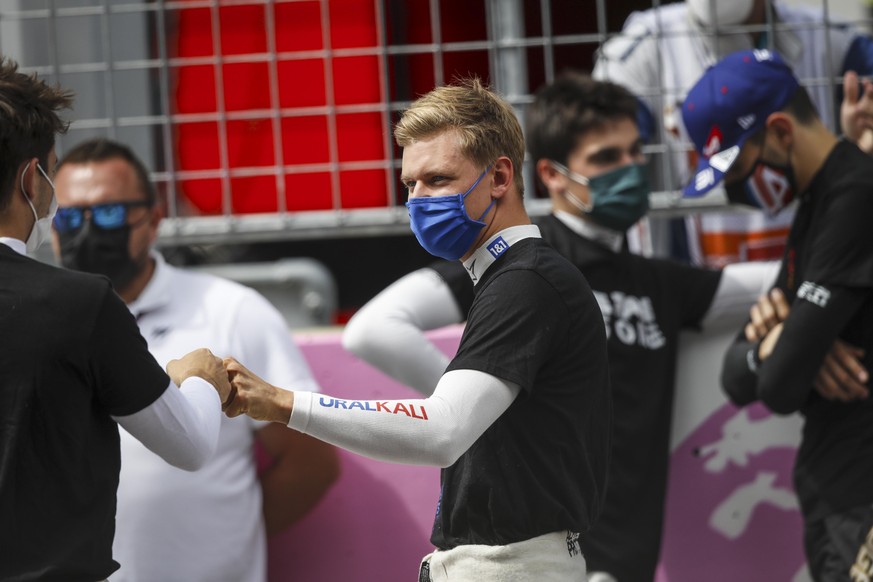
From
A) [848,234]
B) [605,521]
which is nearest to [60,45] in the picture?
[605,521]

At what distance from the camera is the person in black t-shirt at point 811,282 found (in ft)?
11.4

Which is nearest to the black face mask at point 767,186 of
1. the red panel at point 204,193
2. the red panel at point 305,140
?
the red panel at point 305,140

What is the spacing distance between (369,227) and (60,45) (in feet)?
8.14

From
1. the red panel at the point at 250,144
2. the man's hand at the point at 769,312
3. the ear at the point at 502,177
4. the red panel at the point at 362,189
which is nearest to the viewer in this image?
the ear at the point at 502,177

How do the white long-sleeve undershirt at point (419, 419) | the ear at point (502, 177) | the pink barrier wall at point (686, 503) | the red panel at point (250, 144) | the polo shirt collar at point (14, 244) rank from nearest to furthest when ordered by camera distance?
the white long-sleeve undershirt at point (419, 419) → the polo shirt collar at point (14, 244) → the ear at point (502, 177) → the pink barrier wall at point (686, 503) → the red panel at point (250, 144)

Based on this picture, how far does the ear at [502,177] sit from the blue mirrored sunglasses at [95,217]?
1.63 metres

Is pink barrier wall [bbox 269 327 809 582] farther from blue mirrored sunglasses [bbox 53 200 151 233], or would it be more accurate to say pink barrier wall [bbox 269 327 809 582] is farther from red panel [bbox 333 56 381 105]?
red panel [bbox 333 56 381 105]

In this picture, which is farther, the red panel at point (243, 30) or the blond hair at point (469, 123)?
the red panel at point (243, 30)

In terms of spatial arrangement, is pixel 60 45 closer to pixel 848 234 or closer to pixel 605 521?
pixel 605 521

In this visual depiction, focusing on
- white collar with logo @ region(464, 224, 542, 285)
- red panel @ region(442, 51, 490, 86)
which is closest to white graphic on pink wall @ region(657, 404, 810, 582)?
white collar with logo @ region(464, 224, 542, 285)

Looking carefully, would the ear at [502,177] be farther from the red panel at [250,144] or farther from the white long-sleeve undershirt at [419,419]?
the red panel at [250,144]

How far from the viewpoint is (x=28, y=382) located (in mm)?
2693

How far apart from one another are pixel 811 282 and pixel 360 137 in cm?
257

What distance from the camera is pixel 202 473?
393 centimetres
